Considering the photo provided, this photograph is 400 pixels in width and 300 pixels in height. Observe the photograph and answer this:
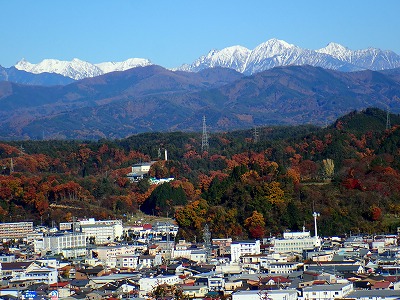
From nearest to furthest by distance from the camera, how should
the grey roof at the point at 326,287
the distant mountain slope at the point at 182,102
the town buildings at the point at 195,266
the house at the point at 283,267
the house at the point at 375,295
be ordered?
1. the house at the point at 375,295
2. the grey roof at the point at 326,287
3. the town buildings at the point at 195,266
4. the house at the point at 283,267
5. the distant mountain slope at the point at 182,102

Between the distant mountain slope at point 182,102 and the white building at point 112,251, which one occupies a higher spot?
the distant mountain slope at point 182,102

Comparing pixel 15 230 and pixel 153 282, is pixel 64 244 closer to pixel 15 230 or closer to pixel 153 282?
pixel 15 230

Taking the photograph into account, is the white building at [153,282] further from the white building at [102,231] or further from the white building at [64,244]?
the white building at [102,231]

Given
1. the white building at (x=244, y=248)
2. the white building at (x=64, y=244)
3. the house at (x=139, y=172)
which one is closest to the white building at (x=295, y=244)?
the white building at (x=244, y=248)

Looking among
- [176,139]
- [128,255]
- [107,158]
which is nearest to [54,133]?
[176,139]

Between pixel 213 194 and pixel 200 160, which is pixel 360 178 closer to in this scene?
pixel 213 194
